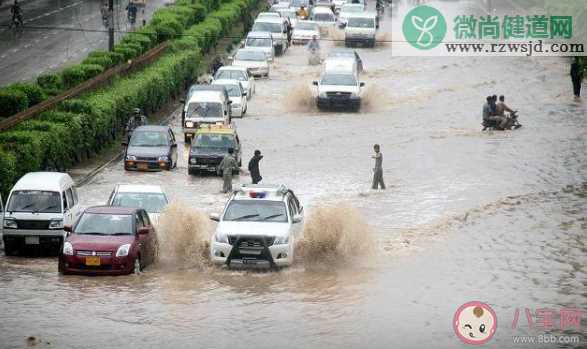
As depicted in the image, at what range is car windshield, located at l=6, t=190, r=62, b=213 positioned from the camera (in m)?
27.6

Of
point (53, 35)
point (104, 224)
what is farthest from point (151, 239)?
point (53, 35)

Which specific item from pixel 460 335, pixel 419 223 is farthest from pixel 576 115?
pixel 460 335

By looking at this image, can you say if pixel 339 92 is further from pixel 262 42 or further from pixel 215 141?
pixel 262 42

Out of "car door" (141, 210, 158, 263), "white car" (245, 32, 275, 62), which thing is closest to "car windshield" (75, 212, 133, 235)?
"car door" (141, 210, 158, 263)

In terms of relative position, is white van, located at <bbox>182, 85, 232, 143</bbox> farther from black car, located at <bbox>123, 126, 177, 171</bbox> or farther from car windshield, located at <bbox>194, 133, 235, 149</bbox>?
car windshield, located at <bbox>194, 133, 235, 149</bbox>

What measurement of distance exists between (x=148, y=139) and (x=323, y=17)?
135 ft

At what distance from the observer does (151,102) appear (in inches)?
1955

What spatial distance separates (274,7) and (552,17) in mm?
20076

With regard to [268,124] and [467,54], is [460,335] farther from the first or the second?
[467,54]

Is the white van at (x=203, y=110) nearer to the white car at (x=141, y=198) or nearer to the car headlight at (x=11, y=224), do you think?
the white car at (x=141, y=198)

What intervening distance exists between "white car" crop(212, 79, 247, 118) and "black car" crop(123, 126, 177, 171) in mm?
9616

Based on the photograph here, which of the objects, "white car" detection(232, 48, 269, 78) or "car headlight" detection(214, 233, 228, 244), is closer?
"car headlight" detection(214, 233, 228, 244)

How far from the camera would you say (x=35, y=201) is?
27.8m

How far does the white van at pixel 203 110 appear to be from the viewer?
4481 centimetres
